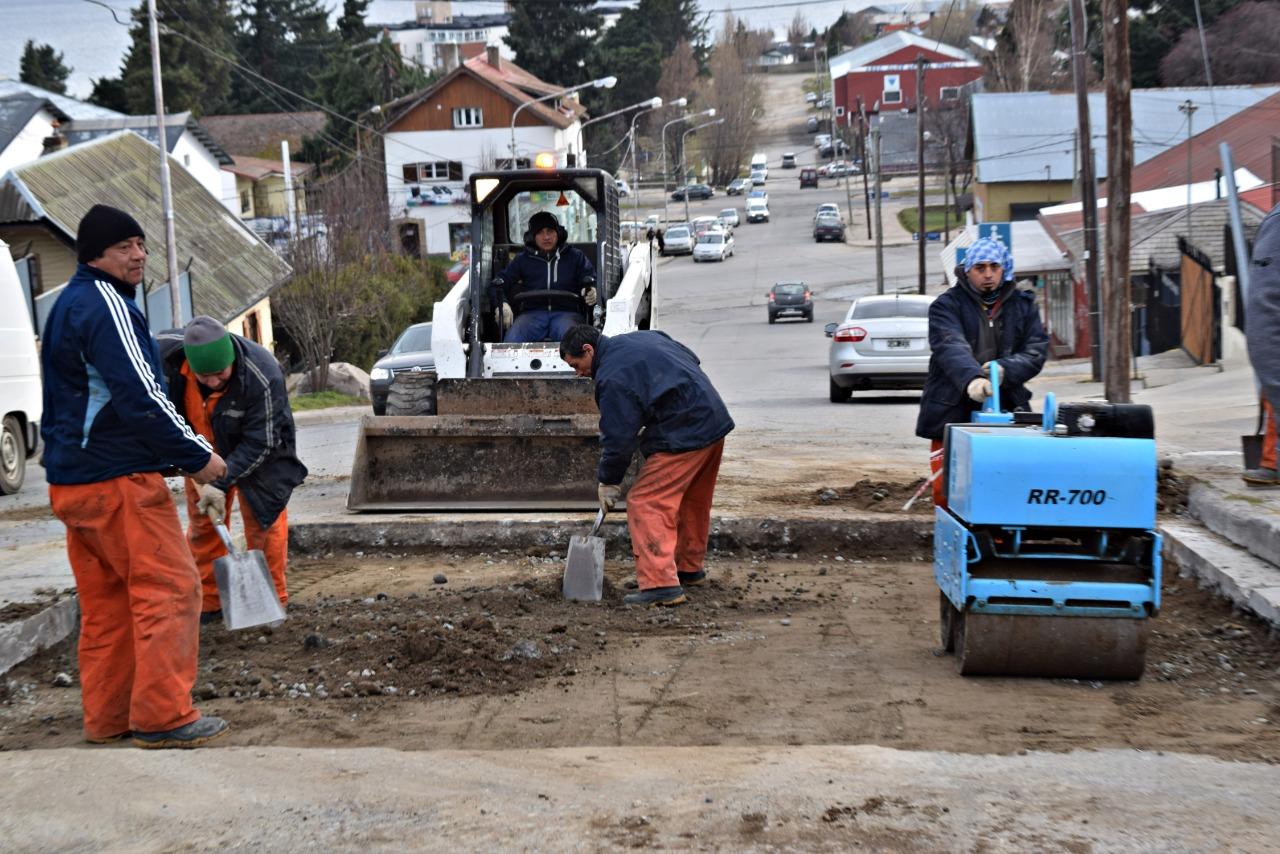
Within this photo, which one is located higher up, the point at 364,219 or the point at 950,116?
the point at 950,116

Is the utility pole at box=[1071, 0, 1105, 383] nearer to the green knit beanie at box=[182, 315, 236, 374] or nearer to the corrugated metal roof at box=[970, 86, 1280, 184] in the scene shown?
the green knit beanie at box=[182, 315, 236, 374]

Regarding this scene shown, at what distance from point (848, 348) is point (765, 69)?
14022 cm

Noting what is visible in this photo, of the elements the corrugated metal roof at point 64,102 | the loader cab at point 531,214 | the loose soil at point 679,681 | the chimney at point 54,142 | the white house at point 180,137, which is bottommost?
the loose soil at point 679,681

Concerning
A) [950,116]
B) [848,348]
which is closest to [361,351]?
[848,348]

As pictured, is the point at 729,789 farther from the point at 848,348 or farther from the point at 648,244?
the point at 848,348

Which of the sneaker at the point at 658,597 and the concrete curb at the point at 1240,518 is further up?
the concrete curb at the point at 1240,518

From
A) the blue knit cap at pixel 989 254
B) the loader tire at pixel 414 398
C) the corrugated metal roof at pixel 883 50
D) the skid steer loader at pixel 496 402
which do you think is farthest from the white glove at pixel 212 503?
the corrugated metal roof at pixel 883 50

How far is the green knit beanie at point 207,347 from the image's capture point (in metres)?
7.00

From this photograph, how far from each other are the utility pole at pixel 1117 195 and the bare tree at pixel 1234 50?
47.9 metres

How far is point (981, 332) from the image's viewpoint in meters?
7.59

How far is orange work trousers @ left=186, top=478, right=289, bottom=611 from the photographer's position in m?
7.43

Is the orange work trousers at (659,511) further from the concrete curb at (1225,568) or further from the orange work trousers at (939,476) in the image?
the concrete curb at (1225,568)

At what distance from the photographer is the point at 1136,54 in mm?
62188

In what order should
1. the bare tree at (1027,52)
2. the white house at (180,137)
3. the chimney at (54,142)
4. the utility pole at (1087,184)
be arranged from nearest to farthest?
the utility pole at (1087,184) → the chimney at (54,142) → the white house at (180,137) → the bare tree at (1027,52)
